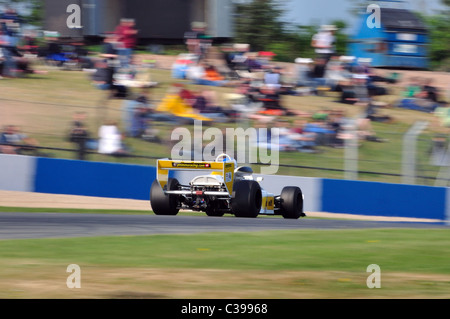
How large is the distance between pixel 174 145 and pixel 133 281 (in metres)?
8.78

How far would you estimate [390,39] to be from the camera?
2314 cm

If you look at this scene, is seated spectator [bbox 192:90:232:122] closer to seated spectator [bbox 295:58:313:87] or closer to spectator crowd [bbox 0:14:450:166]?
spectator crowd [bbox 0:14:450:166]

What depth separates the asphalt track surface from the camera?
839 centimetres

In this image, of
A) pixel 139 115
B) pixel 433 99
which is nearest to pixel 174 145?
pixel 139 115

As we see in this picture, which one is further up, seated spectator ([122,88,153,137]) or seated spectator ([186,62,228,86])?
seated spectator ([186,62,228,86])

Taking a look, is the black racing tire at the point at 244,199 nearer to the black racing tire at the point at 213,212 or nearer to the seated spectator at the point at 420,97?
the black racing tire at the point at 213,212

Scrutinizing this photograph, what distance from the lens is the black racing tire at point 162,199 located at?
Answer: 36.5 feet

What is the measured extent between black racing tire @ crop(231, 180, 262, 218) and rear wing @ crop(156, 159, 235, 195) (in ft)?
0.40

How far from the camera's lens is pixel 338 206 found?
557 inches

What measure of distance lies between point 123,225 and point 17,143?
623 cm

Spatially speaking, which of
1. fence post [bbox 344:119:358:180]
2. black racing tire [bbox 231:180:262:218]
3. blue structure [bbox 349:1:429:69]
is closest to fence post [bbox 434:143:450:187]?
fence post [bbox 344:119:358:180]

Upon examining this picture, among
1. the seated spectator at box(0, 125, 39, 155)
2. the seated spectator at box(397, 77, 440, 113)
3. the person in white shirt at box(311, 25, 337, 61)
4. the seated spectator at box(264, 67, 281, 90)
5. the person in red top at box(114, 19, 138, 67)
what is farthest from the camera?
the person in white shirt at box(311, 25, 337, 61)

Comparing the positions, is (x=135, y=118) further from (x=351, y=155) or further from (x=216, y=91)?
(x=351, y=155)

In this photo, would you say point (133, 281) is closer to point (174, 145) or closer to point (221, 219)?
point (221, 219)
